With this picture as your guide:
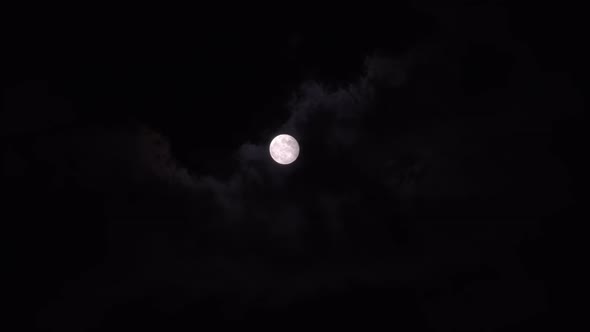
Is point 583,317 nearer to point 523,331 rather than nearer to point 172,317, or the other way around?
point 523,331

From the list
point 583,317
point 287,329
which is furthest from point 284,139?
point 287,329

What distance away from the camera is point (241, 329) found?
64.1 m

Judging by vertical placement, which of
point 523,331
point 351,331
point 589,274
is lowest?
point 523,331

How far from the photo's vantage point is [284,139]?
67.8ft

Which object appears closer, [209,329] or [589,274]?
[589,274]

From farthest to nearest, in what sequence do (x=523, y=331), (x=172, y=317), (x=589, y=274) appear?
(x=172, y=317)
(x=523, y=331)
(x=589, y=274)

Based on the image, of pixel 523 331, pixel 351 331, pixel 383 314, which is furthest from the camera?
pixel 383 314

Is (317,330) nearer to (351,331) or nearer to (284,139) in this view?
(351,331)

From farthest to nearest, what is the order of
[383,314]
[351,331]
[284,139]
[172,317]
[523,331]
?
[383,314] < [351,331] < [172,317] < [523,331] < [284,139]

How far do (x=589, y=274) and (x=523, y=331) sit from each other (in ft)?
34.5

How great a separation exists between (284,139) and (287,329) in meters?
59.0

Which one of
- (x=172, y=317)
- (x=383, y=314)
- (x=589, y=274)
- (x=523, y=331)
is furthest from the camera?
(x=383, y=314)

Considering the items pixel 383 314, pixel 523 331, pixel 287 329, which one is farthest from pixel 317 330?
pixel 523 331

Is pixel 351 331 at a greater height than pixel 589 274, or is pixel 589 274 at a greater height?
pixel 351 331
